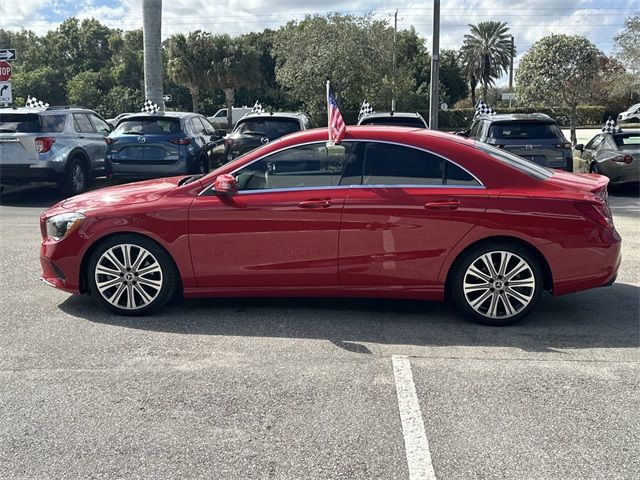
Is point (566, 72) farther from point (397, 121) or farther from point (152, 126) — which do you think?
point (152, 126)

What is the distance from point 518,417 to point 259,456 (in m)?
1.50

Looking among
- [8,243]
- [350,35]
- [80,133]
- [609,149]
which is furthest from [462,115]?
[8,243]

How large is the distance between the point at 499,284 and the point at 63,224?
11.8ft

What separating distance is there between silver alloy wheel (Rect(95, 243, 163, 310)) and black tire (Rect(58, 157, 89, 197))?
303 inches

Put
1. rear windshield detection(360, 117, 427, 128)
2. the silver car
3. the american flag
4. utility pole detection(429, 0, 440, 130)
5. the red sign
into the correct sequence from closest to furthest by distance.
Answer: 1. the american flag
2. the silver car
3. rear windshield detection(360, 117, 427, 128)
4. the red sign
5. utility pole detection(429, 0, 440, 130)

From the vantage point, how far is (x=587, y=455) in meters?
3.44

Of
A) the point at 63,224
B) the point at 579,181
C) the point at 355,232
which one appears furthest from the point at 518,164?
the point at 63,224

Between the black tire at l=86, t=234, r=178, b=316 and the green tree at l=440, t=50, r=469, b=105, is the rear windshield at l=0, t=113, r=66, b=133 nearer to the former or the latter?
the black tire at l=86, t=234, r=178, b=316

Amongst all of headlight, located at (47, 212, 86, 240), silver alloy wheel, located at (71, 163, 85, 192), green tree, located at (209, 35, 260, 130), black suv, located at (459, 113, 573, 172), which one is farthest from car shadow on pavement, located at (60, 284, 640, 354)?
green tree, located at (209, 35, 260, 130)

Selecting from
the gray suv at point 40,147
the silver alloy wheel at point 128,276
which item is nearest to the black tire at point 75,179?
the gray suv at point 40,147

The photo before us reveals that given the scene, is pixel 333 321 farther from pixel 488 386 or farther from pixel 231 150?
pixel 231 150

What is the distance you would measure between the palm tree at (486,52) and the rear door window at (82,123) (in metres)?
53.3

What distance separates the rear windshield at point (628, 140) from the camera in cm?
1326

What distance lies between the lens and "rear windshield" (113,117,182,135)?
1262 centimetres
